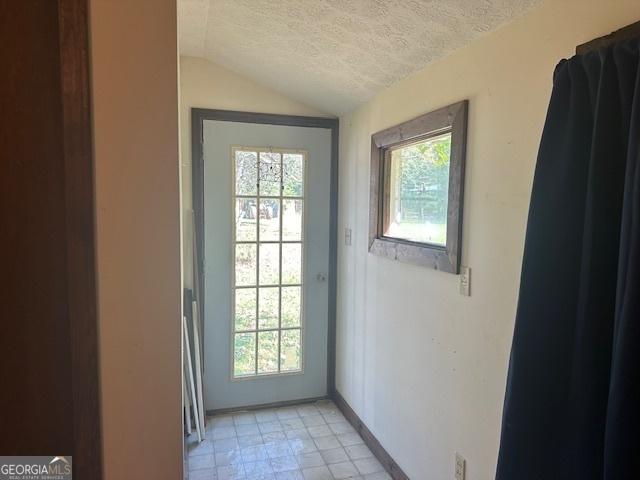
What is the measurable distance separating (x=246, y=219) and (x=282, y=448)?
149 cm

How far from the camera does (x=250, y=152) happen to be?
283 cm

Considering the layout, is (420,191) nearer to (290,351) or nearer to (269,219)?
(269,219)

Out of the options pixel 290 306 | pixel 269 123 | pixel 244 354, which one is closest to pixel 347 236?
pixel 290 306

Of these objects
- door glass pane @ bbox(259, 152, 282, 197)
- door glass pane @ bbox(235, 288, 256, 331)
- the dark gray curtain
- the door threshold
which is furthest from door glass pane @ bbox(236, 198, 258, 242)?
the dark gray curtain

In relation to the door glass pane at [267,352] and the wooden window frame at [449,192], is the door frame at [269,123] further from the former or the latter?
the wooden window frame at [449,192]

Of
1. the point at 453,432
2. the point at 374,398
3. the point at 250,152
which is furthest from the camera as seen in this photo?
the point at 250,152

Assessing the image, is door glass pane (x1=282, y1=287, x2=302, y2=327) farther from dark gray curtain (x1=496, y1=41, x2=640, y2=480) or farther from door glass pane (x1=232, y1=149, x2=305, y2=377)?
dark gray curtain (x1=496, y1=41, x2=640, y2=480)

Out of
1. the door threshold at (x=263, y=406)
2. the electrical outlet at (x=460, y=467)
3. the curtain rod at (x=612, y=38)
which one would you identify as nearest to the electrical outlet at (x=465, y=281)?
the electrical outlet at (x=460, y=467)

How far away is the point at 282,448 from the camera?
2.52 metres

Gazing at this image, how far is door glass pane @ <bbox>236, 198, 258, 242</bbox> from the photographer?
2836 millimetres

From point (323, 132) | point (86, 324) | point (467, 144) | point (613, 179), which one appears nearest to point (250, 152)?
point (323, 132)

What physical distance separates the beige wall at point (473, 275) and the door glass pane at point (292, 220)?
639 millimetres

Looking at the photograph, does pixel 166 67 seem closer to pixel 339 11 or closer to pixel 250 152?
pixel 339 11

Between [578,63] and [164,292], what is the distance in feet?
4.04
